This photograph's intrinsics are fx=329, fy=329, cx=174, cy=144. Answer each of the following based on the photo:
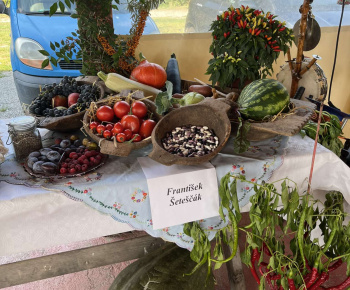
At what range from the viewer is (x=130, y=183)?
3.44 feet

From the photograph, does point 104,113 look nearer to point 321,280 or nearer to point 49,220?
point 49,220

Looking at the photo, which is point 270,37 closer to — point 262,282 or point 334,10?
point 262,282

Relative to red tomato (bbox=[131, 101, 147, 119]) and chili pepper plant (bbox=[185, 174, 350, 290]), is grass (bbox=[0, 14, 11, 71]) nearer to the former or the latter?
red tomato (bbox=[131, 101, 147, 119])

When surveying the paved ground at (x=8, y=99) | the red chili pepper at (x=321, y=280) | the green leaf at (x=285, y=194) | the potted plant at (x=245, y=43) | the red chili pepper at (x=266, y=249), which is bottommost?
the paved ground at (x=8, y=99)

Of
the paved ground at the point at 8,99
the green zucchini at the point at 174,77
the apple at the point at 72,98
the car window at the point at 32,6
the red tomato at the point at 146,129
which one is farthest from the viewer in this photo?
the paved ground at the point at 8,99

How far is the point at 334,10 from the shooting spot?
10.7 ft

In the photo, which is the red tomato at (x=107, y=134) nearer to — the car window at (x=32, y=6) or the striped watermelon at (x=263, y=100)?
the striped watermelon at (x=263, y=100)

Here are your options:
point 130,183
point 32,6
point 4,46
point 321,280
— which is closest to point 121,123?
point 130,183

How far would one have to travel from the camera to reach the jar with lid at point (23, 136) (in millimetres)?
1109

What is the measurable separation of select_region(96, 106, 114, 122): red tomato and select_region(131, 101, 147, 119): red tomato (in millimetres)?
81

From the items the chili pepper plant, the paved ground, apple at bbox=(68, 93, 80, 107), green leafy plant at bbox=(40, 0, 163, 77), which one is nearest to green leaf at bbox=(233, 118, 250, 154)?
the chili pepper plant

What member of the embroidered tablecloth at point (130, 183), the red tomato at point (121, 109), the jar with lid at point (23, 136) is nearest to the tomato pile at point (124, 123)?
the red tomato at point (121, 109)

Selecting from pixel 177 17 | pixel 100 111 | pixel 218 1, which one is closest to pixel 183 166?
pixel 100 111

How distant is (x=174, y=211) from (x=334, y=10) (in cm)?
309
